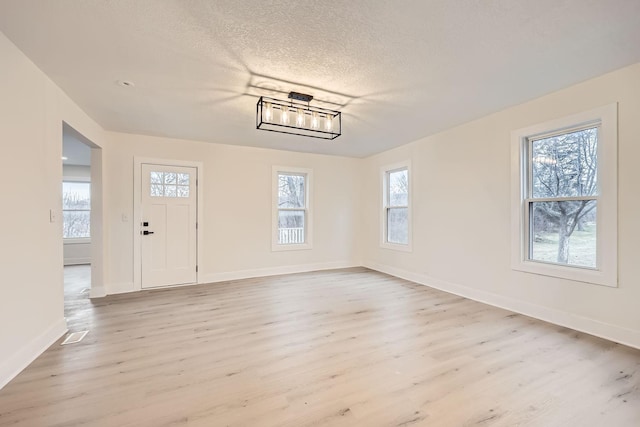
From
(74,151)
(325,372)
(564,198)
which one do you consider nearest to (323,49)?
(325,372)

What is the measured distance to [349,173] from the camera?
6098 mm

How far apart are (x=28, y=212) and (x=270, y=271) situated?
351 cm

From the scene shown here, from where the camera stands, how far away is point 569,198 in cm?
288

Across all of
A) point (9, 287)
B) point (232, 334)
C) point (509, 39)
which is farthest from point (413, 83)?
point (9, 287)

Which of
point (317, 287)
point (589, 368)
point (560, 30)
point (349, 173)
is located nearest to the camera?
point (560, 30)

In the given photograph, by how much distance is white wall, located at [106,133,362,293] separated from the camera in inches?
167

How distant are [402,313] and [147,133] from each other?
4434 mm

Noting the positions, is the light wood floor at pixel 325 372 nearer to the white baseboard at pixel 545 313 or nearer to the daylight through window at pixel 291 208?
the white baseboard at pixel 545 313

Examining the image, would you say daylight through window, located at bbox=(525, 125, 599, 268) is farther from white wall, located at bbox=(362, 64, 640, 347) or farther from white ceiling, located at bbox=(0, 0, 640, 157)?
white ceiling, located at bbox=(0, 0, 640, 157)

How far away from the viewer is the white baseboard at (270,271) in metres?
4.82

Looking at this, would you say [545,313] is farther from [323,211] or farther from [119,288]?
[119,288]

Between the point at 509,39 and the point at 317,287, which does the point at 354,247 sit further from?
the point at 509,39

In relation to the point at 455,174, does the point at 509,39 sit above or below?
above

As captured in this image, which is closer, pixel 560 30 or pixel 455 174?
pixel 560 30
